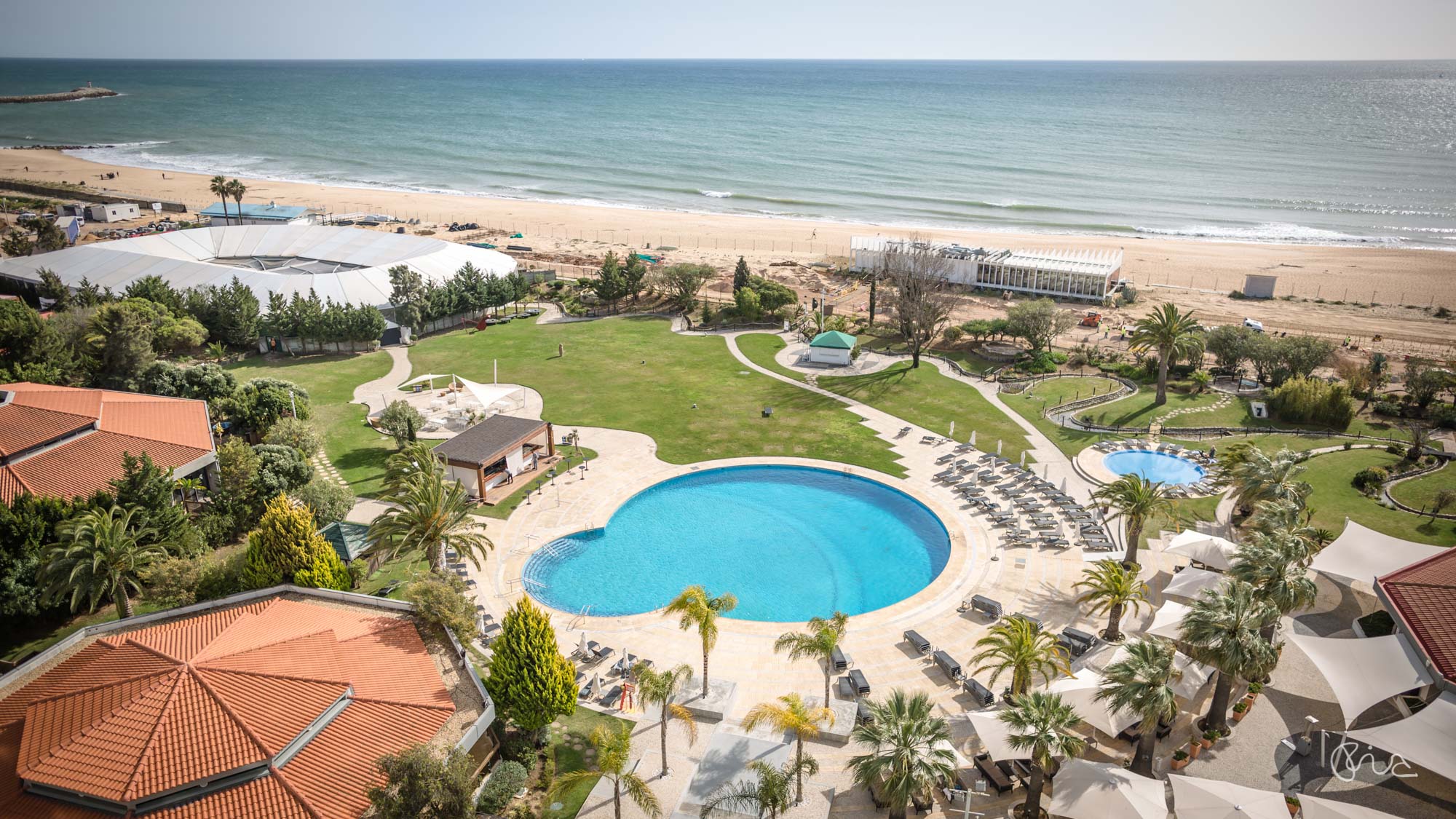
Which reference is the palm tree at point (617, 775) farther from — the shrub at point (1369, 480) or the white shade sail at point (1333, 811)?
the shrub at point (1369, 480)

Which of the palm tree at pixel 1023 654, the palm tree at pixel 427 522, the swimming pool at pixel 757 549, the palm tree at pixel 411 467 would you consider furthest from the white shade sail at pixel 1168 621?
the palm tree at pixel 411 467

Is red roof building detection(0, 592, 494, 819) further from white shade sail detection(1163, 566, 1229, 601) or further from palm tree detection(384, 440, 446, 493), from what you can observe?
white shade sail detection(1163, 566, 1229, 601)

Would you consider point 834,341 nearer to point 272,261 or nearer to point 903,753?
point 903,753

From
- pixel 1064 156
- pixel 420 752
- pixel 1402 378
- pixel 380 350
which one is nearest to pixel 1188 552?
pixel 420 752

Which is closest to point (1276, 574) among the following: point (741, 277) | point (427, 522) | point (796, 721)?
point (796, 721)

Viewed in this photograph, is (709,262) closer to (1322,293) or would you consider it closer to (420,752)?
(1322,293)

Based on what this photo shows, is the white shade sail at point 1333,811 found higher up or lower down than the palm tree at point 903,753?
lower down

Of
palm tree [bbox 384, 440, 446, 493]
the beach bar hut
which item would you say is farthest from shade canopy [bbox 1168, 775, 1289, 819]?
the beach bar hut
